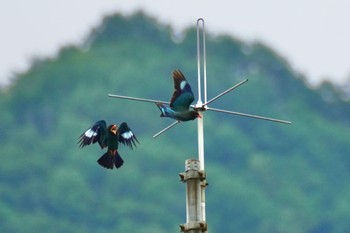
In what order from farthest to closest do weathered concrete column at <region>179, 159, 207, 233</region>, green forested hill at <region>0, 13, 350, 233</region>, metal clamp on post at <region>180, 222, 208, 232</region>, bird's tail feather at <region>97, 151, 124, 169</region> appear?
green forested hill at <region>0, 13, 350, 233</region> < bird's tail feather at <region>97, 151, 124, 169</region> < weathered concrete column at <region>179, 159, 207, 233</region> < metal clamp on post at <region>180, 222, 208, 232</region>

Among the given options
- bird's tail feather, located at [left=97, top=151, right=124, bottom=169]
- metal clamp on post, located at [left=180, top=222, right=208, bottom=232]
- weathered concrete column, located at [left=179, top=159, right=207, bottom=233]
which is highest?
bird's tail feather, located at [left=97, top=151, right=124, bottom=169]

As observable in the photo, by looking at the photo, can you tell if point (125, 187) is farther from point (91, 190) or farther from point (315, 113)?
point (315, 113)

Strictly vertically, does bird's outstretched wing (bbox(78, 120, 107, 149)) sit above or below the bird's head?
below

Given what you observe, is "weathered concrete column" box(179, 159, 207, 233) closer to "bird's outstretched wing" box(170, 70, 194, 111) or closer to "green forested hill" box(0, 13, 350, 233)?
"bird's outstretched wing" box(170, 70, 194, 111)

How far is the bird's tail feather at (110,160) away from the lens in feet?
121

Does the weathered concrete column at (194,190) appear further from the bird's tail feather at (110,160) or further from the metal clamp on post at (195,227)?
the bird's tail feather at (110,160)

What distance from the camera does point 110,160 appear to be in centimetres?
3728

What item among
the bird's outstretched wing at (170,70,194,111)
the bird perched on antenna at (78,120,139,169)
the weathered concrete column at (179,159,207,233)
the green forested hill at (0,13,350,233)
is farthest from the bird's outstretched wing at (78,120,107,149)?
the green forested hill at (0,13,350,233)

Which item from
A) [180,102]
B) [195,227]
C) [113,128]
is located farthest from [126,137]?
[195,227]

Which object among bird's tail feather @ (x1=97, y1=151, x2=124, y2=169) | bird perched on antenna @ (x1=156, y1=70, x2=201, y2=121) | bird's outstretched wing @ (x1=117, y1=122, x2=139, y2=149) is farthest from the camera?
bird's outstretched wing @ (x1=117, y1=122, x2=139, y2=149)

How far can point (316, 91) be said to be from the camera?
410ft

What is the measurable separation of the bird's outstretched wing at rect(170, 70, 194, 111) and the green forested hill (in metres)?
60.3

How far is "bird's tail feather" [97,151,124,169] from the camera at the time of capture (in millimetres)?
37031

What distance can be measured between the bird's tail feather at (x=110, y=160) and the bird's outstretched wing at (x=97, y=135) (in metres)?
0.15
